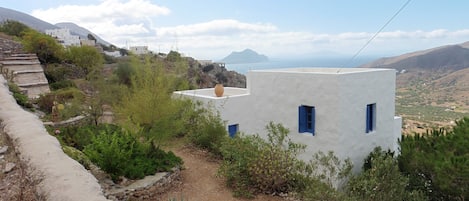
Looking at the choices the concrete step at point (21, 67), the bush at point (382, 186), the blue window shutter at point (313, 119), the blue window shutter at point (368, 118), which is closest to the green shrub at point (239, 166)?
the bush at point (382, 186)

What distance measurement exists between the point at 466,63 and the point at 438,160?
96.0 ft

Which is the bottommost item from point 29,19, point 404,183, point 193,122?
point 404,183

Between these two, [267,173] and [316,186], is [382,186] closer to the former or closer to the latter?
[316,186]

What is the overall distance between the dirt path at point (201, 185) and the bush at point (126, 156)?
482 mm

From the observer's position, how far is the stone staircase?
15.8m

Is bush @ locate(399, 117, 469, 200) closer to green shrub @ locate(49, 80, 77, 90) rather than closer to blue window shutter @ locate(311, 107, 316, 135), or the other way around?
blue window shutter @ locate(311, 107, 316, 135)

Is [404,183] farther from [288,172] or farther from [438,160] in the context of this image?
[288,172]

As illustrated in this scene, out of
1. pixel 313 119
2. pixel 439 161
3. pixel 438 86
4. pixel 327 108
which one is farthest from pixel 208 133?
pixel 438 86

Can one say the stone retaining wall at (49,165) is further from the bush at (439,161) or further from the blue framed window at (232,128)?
the bush at (439,161)

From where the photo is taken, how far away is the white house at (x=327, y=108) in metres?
9.83

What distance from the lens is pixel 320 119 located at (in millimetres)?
10164

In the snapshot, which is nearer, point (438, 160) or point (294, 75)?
point (438, 160)

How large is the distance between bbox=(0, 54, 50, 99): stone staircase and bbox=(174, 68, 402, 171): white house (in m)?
7.98

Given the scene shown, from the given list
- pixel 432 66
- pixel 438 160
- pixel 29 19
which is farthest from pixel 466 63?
pixel 29 19
